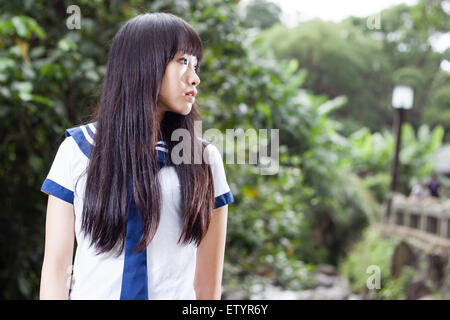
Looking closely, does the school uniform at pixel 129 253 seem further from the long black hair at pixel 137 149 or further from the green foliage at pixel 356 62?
the green foliage at pixel 356 62

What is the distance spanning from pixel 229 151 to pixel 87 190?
64.7 inches

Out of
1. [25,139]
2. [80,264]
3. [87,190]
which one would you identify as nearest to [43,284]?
[80,264]

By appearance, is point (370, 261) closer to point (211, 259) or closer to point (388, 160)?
point (388, 160)

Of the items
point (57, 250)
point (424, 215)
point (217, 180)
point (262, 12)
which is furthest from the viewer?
point (262, 12)

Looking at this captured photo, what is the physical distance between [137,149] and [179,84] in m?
0.15

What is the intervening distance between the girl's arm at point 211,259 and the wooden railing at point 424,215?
4.87 m

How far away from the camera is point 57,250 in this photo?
2.85ft

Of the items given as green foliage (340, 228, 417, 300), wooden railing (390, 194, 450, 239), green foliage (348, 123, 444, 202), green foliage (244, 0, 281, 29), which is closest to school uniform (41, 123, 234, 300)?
green foliage (340, 228, 417, 300)

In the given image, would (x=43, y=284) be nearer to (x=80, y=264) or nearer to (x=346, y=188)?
(x=80, y=264)

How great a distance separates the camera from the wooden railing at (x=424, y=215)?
17.7 ft

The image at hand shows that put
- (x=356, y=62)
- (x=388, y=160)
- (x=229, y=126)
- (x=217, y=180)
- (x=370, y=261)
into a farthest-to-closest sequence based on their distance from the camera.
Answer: (x=356, y=62), (x=388, y=160), (x=370, y=261), (x=229, y=126), (x=217, y=180)

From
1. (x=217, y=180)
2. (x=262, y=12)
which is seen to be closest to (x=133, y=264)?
(x=217, y=180)

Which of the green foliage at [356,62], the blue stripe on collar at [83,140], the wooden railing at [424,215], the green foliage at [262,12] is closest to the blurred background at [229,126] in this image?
the wooden railing at [424,215]

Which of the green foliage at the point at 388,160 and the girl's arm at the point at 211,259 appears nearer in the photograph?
the girl's arm at the point at 211,259
